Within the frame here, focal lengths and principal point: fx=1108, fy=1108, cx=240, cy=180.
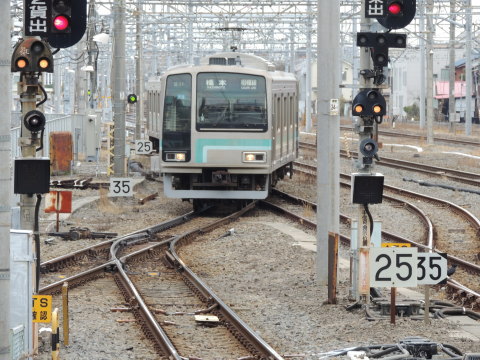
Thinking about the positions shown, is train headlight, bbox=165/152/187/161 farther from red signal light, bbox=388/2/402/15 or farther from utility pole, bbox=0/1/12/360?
utility pole, bbox=0/1/12/360

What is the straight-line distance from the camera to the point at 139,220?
22109mm

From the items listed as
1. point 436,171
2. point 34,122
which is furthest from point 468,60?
point 34,122

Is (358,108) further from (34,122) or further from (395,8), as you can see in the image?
(34,122)

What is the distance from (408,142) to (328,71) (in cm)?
3839

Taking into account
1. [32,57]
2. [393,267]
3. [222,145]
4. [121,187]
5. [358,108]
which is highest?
[32,57]

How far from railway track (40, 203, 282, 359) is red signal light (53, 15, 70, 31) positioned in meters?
2.97

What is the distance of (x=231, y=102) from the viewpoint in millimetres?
21953

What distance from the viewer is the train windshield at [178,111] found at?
21984 mm

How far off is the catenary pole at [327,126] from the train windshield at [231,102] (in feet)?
27.6

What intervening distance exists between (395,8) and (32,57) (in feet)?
12.6

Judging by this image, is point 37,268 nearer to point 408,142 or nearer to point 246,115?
point 246,115

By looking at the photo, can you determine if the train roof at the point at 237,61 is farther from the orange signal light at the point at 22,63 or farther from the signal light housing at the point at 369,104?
the orange signal light at the point at 22,63

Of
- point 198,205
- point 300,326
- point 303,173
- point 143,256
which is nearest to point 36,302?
point 300,326

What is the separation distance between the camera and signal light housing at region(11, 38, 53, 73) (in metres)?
10.2
